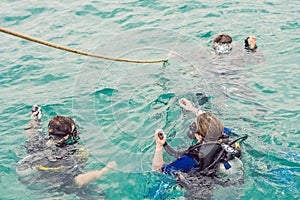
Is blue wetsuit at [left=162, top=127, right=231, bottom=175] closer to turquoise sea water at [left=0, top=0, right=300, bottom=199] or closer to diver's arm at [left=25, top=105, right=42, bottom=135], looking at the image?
turquoise sea water at [left=0, top=0, right=300, bottom=199]

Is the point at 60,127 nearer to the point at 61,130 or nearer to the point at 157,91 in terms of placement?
the point at 61,130

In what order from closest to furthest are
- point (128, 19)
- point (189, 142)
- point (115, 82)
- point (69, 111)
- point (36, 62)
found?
point (189, 142) → point (69, 111) → point (115, 82) → point (36, 62) → point (128, 19)

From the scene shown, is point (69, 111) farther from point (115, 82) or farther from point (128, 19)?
point (128, 19)

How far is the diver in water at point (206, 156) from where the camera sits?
4066 mm

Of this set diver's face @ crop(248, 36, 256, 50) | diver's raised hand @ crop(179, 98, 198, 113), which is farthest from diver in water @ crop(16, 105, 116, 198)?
diver's face @ crop(248, 36, 256, 50)

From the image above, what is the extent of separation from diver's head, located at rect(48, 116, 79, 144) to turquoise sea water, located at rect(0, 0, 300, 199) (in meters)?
0.55

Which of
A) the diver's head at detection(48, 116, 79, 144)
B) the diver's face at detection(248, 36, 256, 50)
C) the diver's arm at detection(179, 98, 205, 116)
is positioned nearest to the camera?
the diver's head at detection(48, 116, 79, 144)

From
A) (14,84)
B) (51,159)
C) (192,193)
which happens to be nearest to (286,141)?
(192,193)

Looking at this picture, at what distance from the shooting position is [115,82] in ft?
23.0

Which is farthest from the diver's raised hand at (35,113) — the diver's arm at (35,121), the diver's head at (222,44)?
the diver's head at (222,44)

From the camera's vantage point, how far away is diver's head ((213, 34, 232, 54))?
→ 24.3 ft

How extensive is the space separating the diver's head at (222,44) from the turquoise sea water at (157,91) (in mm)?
144

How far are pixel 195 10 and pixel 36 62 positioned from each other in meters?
4.55

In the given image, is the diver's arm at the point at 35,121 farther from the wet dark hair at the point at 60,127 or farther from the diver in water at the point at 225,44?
the diver in water at the point at 225,44
